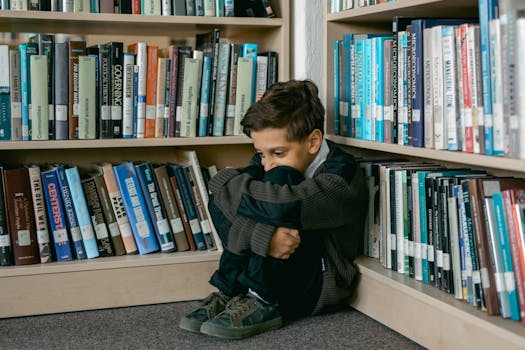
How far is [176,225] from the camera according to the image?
2219 millimetres

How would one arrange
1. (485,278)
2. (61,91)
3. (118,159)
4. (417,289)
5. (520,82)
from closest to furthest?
1. (520,82)
2. (485,278)
3. (417,289)
4. (61,91)
5. (118,159)

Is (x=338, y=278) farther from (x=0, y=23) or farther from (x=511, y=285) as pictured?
(x=0, y=23)

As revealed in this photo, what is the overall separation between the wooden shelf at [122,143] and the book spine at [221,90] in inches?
1.7

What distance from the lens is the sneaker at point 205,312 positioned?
1877 mm

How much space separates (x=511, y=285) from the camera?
1512mm

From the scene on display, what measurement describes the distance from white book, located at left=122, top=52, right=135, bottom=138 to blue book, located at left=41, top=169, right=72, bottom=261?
0.24 meters

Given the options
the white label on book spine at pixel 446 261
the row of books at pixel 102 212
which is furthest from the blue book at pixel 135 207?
the white label on book spine at pixel 446 261

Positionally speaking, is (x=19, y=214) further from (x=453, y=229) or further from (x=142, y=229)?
(x=453, y=229)

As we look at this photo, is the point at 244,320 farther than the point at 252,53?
No

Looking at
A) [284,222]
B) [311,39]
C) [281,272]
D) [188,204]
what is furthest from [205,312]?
[311,39]

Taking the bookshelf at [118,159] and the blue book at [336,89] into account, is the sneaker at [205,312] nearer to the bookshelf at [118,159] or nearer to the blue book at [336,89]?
the bookshelf at [118,159]

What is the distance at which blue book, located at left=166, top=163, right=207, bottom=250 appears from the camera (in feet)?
7.32

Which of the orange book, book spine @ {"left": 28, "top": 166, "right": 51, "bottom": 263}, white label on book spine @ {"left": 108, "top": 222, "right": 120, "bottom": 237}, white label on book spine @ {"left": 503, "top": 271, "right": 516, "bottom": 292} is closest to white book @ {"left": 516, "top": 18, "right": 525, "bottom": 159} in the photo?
white label on book spine @ {"left": 503, "top": 271, "right": 516, "bottom": 292}

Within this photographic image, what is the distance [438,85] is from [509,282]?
48 centimetres
